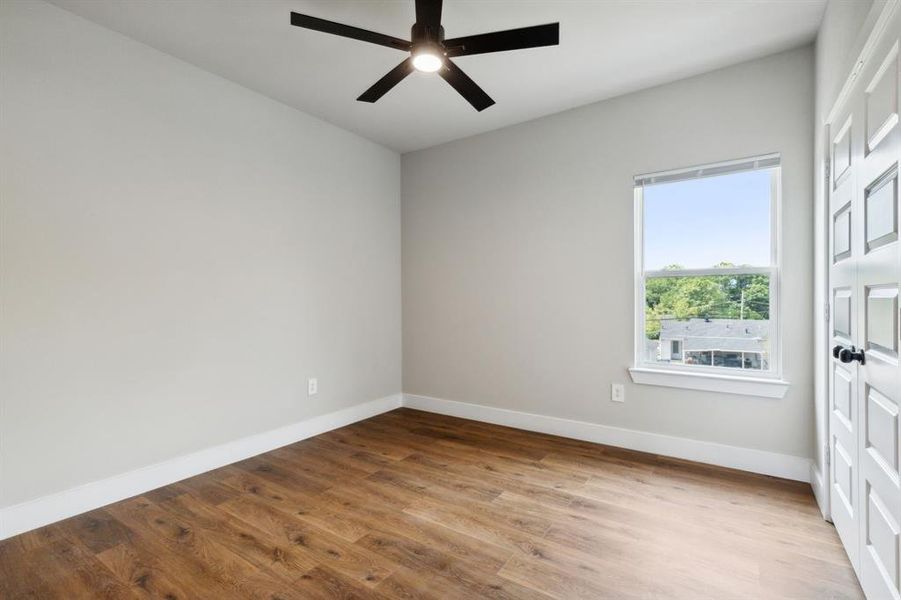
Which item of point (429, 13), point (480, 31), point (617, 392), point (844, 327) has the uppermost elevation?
point (480, 31)

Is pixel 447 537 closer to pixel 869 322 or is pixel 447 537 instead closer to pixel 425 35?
pixel 869 322

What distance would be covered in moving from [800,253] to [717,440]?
1.29 meters

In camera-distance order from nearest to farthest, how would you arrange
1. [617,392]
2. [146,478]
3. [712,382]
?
[146,478] → [712,382] → [617,392]

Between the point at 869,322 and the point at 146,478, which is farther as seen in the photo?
the point at 146,478

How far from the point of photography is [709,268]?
115 inches

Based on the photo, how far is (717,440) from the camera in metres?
2.86

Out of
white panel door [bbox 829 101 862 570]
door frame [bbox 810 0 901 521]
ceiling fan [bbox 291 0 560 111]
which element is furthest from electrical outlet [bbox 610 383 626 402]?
ceiling fan [bbox 291 0 560 111]

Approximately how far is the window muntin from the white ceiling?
0.71 meters

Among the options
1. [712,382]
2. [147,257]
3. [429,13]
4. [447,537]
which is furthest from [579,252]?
[147,257]

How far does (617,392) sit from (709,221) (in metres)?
1.37

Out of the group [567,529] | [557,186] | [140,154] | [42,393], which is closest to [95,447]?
[42,393]

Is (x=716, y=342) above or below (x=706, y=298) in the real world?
below

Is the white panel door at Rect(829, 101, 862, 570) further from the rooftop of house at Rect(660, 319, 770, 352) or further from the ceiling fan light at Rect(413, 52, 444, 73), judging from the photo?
the ceiling fan light at Rect(413, 52, 444, 73)

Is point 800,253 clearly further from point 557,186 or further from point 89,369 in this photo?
point 89,369
